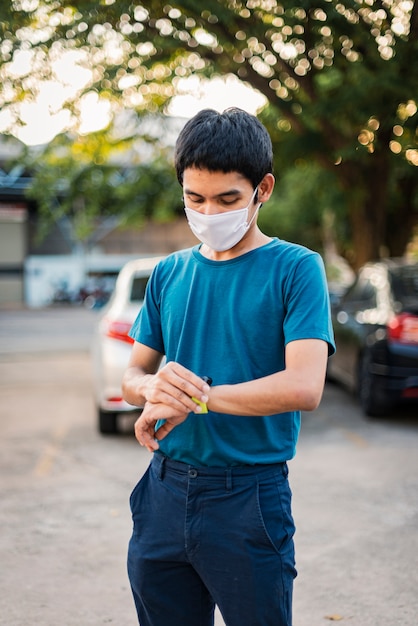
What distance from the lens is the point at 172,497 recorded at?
215cm

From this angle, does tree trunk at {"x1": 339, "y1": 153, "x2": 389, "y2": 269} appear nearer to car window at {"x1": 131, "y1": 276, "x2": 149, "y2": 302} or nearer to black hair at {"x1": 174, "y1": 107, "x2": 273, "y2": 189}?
car window at {"x1": 131, "y1": 276, "x2": 149, "y2": 302}

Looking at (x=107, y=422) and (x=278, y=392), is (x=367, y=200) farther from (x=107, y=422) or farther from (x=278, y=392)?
(x=278, y=392)

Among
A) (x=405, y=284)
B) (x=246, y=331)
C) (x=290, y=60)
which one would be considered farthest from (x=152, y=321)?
(x=290, y=60)

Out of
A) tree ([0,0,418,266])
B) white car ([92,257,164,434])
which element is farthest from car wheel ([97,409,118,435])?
tree ([0,0,418,266])

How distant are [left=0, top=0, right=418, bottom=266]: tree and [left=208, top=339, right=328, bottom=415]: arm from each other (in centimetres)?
719

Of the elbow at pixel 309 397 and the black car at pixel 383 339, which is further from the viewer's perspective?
the black car at pixel 383 339

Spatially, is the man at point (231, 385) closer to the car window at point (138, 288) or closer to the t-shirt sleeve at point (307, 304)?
the t-shirt sleeve at point (307, 304)

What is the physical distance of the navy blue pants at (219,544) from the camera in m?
2.07

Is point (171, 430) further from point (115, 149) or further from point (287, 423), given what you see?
point (115, 149)

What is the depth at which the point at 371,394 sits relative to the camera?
28.5 feet

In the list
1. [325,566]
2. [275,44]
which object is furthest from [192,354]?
[275,44]

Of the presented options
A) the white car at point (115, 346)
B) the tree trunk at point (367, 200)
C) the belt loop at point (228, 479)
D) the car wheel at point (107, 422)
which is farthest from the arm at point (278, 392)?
the tree trunk at point (367, 200)

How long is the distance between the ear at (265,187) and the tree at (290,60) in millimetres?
6821

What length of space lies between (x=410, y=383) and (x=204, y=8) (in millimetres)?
4650
